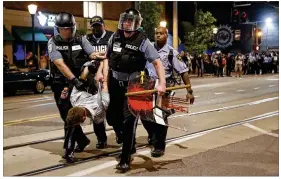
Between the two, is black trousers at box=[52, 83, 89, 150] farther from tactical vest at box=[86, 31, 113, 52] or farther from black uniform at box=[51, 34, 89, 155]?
tactical vest at box=[86, 31, 113, 52]

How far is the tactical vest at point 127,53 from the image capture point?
5402mm

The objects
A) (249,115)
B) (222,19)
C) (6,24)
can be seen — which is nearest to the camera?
(249,115)

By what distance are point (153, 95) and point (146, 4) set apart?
2629cm

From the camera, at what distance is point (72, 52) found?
5.72 meters

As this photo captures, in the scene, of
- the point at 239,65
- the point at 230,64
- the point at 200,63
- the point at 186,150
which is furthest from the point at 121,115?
the point at 230,64

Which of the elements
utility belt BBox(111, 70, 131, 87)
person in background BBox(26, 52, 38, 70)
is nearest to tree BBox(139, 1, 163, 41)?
person in background BBox(26, 52, 38, 70)

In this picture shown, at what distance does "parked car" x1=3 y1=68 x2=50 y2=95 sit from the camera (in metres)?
16.5

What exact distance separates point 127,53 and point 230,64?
88.7ft

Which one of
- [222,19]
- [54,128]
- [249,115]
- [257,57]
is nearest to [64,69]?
[54,128]

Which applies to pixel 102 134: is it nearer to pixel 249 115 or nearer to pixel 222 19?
pixel 249 115

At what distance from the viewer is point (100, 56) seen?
562 cm

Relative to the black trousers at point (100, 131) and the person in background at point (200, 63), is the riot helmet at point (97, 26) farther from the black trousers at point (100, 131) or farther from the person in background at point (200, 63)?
A: the person in background at point (200, 63)

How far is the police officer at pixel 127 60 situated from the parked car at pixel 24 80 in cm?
1095

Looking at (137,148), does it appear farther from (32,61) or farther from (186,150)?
(32,61)
